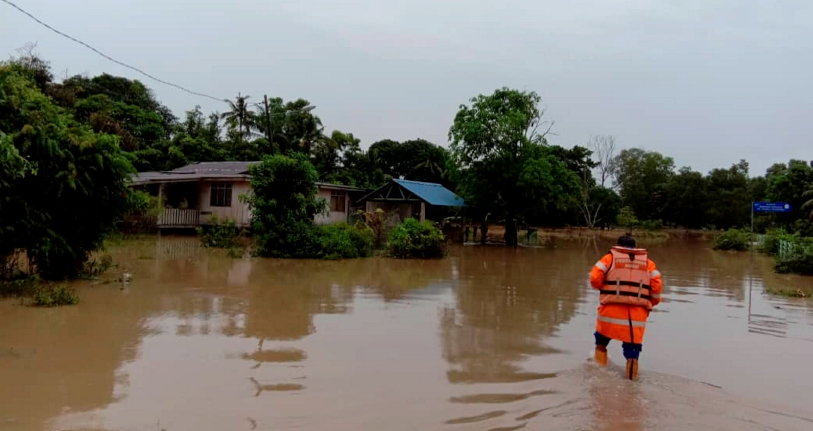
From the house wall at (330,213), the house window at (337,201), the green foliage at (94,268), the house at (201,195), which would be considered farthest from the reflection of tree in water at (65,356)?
the house window at (337,201)

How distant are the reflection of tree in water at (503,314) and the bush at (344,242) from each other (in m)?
3.21

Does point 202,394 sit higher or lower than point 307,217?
lower

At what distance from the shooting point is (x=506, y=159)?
84.6 ft

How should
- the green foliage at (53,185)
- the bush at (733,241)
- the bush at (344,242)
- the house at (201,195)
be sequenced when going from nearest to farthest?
1. the green foliage at (53,185)
2. the bush at (344,242)
3. the house at (201,195)
4. the bush at (733,241)

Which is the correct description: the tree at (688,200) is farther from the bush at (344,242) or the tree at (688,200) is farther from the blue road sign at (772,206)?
the bush at (344,242)

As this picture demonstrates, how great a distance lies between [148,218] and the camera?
913 inches

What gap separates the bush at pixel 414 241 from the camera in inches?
713

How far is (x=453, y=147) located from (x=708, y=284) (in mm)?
14449

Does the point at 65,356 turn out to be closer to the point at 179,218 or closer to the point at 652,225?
the point at 179,218

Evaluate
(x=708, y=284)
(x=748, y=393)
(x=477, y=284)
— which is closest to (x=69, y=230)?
(x=477, y=284)

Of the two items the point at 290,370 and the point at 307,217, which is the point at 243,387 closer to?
the point at 290,370

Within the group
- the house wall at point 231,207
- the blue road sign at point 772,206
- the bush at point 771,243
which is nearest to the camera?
the bush at point 771,243

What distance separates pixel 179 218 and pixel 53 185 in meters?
15.3

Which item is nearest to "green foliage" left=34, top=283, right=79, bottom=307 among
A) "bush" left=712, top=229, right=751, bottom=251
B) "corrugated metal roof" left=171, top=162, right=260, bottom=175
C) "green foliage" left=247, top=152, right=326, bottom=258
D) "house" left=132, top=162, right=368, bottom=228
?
"green foliage" left=247, top=152, right=326, bottom=258
